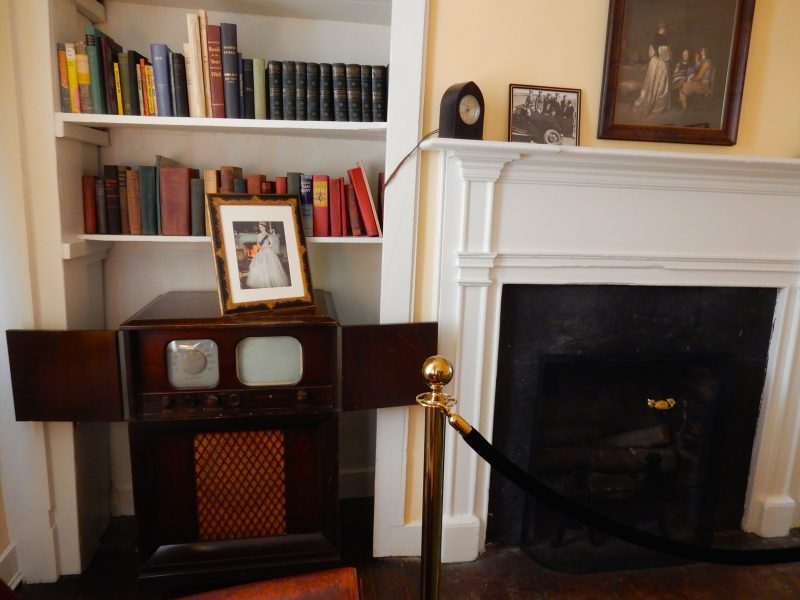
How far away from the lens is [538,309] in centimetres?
195

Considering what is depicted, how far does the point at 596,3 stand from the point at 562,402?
4.61 ft

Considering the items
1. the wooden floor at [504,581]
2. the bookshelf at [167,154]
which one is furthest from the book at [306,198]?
the wooden floor at [504,581]

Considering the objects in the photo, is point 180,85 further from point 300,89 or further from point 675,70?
point 675,70

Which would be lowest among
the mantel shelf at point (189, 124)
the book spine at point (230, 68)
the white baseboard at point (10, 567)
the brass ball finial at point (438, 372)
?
the white baseboard at point (10, 567)

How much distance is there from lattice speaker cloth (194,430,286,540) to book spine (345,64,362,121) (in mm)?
1051

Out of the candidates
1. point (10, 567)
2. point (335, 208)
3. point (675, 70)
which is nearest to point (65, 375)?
point (10, 567)

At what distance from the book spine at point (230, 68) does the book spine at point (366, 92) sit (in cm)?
39

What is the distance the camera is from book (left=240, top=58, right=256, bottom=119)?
67.0 inches

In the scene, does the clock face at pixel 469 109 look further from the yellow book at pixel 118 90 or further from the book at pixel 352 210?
the yellow book at pixel 118 90

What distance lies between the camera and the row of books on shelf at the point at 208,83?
1639 millimetres

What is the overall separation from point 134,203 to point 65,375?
58 centimetres

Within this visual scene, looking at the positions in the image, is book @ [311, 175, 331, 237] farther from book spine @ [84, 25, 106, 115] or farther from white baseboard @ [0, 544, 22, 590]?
white baseboard @ [0, 544, 22, 590]

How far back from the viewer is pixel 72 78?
1.64 meters


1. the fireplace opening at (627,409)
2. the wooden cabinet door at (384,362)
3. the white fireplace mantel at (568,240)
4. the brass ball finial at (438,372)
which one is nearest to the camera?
the brass ball finial at (438,372)
